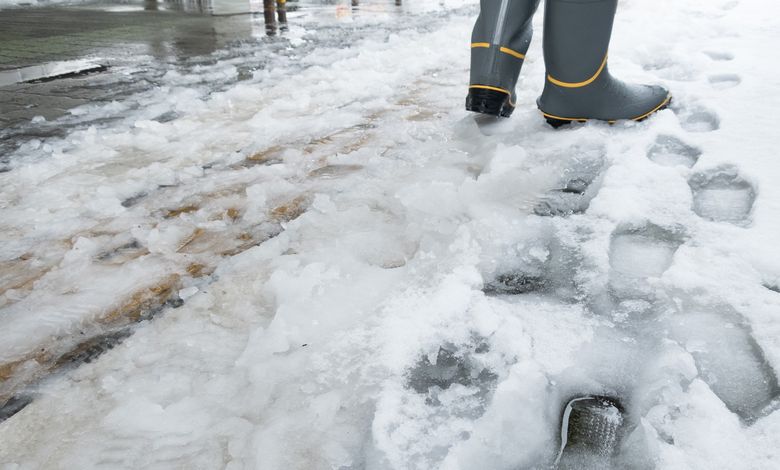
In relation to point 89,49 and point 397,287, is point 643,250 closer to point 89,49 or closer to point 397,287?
point 397,287

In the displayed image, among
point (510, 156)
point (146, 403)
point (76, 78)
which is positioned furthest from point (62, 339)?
point (76, 78)

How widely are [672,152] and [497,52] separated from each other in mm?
649

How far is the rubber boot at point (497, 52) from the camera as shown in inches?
68.5

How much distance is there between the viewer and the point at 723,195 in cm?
125

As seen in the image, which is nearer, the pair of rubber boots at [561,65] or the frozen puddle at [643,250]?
the frozen puddle at [643,250]

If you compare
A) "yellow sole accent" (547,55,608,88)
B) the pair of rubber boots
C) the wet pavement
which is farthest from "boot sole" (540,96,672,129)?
the wet pavement

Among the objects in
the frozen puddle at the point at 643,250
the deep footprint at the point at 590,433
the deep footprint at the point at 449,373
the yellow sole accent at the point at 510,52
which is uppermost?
the yellow sole accent at the point at 510,52

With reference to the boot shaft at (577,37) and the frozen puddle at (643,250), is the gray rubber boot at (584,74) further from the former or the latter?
the frozen puddle at (643,250)

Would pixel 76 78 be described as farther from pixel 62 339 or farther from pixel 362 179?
pixel 62 339

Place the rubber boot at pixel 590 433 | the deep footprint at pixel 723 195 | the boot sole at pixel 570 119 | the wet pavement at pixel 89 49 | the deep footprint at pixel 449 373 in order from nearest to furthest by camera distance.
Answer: the rubber boot at pixel 590 433
the deep footprint at pixel 449 373
the deep footprint at pixel 723 195
the boot sole at pixel 570 119
the wet pavement at pixel 89 49

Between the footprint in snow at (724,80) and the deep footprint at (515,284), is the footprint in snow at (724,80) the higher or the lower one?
the higher one

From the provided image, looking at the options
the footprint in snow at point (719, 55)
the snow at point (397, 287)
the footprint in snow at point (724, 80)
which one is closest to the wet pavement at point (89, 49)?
the snow at point (397, 287)

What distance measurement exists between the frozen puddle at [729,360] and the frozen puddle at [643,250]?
152 mm

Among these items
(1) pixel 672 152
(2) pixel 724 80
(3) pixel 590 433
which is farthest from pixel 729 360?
(2) pixel 724 80
